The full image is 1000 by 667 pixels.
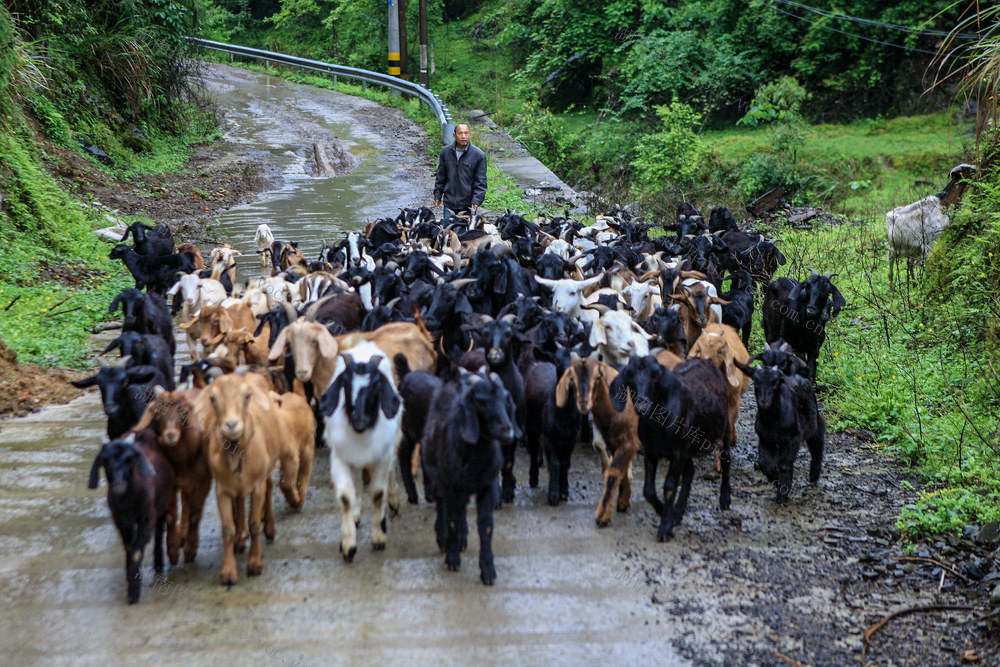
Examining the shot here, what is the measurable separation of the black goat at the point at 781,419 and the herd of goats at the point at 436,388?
15 millimetres

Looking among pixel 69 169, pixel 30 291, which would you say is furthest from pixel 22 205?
pixel 69 169

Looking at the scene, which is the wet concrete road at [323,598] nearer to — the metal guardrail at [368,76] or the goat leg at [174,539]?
the goat leg at [174,539]

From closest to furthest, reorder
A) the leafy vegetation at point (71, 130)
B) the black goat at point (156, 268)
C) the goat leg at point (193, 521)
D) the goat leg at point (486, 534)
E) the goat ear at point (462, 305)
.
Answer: the goat leg at point (486, 534) < the goat leg at point (193, 521) < the goat ear at point (462, 305) < the black goat at point (156, 268) < the leafy vegetation at point (71, 130)

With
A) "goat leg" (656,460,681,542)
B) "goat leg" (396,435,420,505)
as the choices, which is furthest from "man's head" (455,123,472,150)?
"goat leg" (656,460,681,542)

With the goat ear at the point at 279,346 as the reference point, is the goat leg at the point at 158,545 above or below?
below

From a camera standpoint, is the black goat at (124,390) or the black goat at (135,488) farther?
the black goat at (124,390)

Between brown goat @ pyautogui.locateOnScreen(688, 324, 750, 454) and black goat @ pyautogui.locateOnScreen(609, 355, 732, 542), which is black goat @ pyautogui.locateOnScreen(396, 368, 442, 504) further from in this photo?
brown goat @ pyautogui.locateOnScreen(688, 324, 750, 454)

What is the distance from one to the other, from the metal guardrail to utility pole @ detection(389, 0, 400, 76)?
56 cm

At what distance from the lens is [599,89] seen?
1116 inches

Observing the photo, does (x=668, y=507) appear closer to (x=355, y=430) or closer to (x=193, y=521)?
(x=355, y=430)

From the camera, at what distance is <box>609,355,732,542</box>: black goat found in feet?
20.2

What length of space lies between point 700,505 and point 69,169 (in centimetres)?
1329

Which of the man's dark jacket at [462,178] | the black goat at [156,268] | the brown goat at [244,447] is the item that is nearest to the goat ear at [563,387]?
the brown goat at [244,447]

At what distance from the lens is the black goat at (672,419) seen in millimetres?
6172
